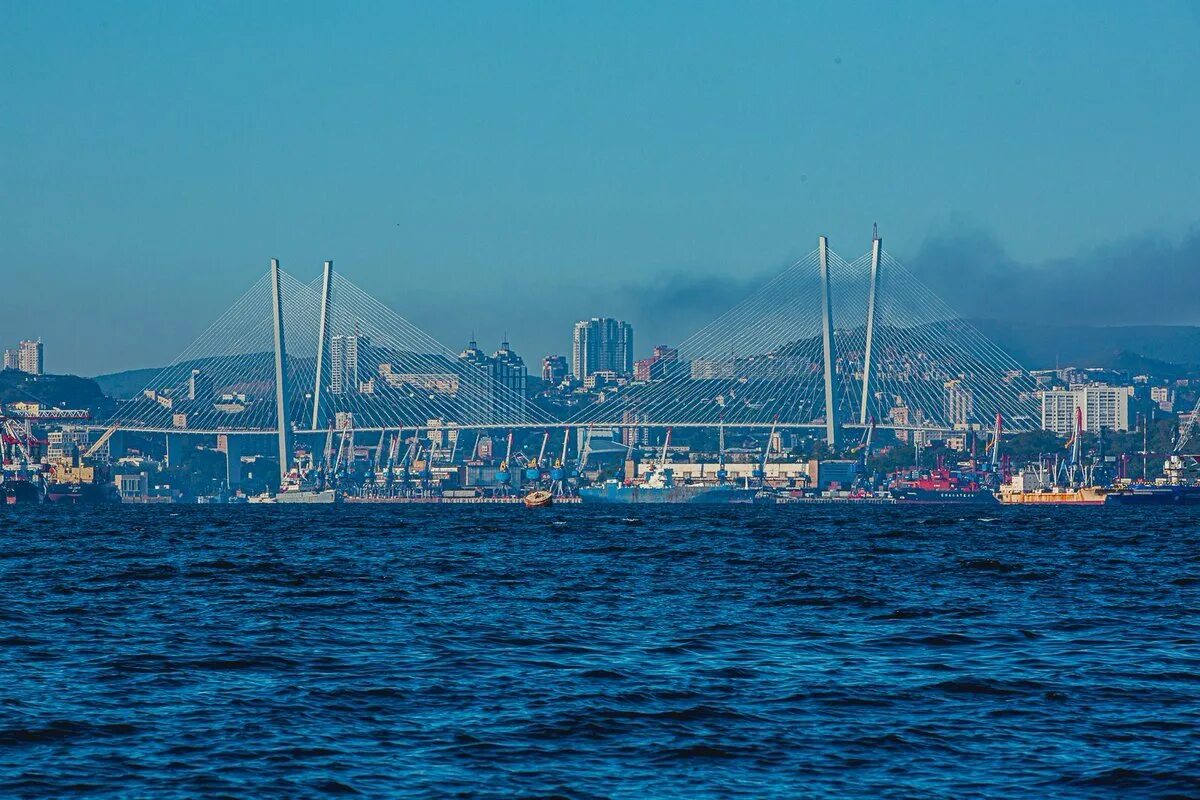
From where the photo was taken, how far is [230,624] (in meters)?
27.7

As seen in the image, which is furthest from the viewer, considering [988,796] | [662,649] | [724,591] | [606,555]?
[606,555]

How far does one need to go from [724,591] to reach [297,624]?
10.3m

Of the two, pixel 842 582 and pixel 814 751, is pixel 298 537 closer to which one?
pixel 842 582

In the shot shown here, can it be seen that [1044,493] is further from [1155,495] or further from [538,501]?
[538,501]

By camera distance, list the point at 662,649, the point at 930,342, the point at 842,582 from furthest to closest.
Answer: the point at 930,342, the point at 842,582, the point at 662,649

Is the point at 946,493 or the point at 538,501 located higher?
the point at 946,493

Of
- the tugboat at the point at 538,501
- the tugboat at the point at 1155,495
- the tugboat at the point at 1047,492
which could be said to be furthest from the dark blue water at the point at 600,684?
the tugboat at the point at 1047,492

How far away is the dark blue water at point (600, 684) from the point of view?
1584 cm

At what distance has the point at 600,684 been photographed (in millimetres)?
21000

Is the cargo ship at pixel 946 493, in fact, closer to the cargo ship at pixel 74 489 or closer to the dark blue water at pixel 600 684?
the cargo ship at pixel 74 489

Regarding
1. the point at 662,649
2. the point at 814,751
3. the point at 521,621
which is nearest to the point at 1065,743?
the point at 814,751

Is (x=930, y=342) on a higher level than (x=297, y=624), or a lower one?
higher

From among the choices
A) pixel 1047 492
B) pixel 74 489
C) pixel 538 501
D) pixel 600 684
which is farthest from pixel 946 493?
pixel 600 684

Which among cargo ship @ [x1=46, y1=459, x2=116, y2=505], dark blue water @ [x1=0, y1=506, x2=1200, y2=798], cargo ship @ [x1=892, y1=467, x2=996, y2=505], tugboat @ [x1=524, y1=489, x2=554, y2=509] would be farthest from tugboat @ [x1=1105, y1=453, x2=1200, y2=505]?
dark blue water @ [x1=0, y1=506, x2=1200, y2=798]
